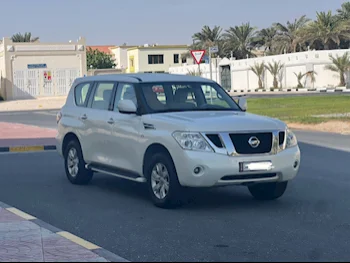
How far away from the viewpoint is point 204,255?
272 inches

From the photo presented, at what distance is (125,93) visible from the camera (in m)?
10.7

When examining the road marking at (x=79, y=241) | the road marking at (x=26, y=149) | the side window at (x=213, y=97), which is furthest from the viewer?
the road marking at (x=26, y=149)

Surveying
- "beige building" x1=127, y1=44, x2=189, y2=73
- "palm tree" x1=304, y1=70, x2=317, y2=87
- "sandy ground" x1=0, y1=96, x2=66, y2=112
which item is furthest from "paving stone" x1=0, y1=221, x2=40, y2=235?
"beige building" x1=127, y1=44, x2=189, y2=73

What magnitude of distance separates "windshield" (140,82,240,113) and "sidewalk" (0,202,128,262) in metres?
2.69

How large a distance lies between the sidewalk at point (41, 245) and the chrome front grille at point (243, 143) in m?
2.38

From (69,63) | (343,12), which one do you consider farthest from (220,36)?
(69,63)

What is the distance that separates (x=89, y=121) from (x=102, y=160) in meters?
0.74

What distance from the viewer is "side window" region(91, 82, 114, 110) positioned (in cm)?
1104

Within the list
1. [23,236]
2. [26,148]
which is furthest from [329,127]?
[23,236]

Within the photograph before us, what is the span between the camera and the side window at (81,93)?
11.9m

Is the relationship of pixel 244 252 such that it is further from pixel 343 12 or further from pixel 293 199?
pixel 343 12

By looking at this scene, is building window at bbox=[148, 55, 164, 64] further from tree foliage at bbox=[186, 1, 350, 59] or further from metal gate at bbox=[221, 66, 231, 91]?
metal gate at bbox=[221, 66, 231, 91]

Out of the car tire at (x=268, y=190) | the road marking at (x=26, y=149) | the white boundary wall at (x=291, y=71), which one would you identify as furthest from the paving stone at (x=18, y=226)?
the white boundary wall at (x=291, y=71)

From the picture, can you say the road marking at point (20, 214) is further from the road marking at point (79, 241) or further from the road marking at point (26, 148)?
the road marking at point (26, 148)
